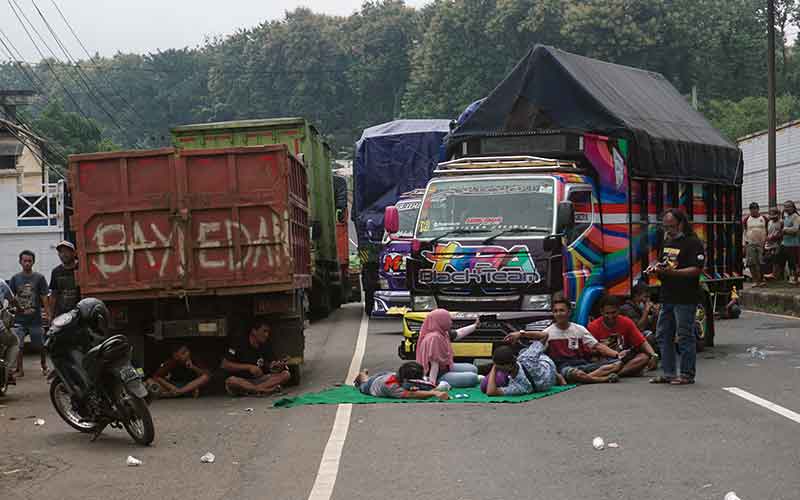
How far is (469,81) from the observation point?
74812mm

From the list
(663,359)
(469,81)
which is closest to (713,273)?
(663,359)

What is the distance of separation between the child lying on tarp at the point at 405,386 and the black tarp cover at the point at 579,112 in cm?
442

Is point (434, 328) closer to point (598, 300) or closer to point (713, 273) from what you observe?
point (598, 300)

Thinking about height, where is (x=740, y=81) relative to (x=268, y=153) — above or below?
above

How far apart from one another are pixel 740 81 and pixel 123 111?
4776 cm

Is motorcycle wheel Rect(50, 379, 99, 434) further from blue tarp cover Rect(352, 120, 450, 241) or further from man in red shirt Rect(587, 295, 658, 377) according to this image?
blue tarp cover Rect(352, 120, 450, 241)

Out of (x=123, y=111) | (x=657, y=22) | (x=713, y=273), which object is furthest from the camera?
(x=123, y=111)

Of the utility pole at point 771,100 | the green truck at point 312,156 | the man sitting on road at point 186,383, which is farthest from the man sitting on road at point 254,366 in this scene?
the utility pole at point 771,100

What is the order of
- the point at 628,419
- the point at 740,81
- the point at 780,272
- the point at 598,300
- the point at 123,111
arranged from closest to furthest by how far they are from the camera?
the point at 628,419 → the point at 598,300 → the point at 780,272 → the point at 740,81 → the point at 123,111

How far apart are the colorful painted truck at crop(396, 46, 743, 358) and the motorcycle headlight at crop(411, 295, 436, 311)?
12 millimetres

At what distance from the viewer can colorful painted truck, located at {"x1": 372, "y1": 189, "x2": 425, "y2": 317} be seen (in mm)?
22000

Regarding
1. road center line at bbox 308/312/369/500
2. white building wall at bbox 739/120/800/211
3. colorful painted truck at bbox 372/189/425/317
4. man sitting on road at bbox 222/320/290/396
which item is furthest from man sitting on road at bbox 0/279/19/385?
white building wall at bbox 739/120/800/211

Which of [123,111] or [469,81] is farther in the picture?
[123,111]

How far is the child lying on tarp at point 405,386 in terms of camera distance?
13016 millimetres
